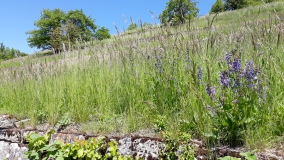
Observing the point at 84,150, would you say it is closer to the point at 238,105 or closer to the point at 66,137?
the point at 66,137

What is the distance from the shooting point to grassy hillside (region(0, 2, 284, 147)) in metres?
1.65

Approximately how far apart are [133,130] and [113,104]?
2.29 ft

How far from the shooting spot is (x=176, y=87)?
2.27m

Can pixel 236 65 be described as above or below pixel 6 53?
below

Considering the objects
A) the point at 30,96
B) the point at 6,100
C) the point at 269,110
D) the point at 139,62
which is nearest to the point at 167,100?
the point at 269,110

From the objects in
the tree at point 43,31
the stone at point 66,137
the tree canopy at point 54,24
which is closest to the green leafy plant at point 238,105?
the stone at point 66,137

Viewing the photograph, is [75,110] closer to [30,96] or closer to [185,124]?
[30,96]

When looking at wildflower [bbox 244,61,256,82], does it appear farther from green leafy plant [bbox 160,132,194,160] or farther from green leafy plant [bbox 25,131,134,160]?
green leafy plant [bbox 25,131,134,160]

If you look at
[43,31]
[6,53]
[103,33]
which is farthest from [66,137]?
[6,53]

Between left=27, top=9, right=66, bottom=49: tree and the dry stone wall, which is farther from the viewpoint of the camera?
left=27, top=9, right=66, bottom=49: tree

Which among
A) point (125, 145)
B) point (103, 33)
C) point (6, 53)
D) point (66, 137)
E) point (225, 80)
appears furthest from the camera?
point (6, 53)

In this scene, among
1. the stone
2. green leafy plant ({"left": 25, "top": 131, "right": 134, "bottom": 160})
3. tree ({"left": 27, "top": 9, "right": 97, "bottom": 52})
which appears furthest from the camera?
tree ({"left": 27, "top": 9, "right": 97, "bottom": 52})

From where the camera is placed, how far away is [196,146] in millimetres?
1685

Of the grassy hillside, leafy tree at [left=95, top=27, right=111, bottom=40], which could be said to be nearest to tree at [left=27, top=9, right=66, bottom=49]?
leafy tree at [left=95, top=27, right=111, bottom=40]
